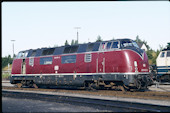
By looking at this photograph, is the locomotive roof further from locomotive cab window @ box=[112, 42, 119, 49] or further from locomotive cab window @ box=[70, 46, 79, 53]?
locomotive cab window @ box=[112, 42, 119, 49]

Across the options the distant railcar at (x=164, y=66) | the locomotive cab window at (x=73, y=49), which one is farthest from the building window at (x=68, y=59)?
→ the distant railcar at (x=164, y=66)

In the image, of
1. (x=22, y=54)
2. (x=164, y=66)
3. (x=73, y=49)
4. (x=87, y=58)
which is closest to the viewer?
(x=87, y=58)

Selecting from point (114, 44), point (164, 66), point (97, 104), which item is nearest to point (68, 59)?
point (114, 44)

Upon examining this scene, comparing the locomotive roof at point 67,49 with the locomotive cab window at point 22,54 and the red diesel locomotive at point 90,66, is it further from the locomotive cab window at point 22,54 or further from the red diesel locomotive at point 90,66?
the locomotive cab window at point 22,54

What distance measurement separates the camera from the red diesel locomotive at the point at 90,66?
50.9ft

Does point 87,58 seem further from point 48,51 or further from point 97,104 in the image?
point 97,104

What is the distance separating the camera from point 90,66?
57.1 ft

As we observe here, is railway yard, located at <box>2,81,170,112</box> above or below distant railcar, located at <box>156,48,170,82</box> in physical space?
below

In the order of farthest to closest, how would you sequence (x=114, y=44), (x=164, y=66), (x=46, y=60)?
(x=164, y=66)
(x=46, y=60)
(x=114, y=44)

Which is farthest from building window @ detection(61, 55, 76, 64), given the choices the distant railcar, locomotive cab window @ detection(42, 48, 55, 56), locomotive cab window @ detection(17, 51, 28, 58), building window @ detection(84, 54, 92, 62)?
the distant railcar

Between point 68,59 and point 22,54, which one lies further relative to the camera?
point 22,54

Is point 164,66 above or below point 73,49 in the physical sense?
below

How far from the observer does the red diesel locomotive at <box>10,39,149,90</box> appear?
1552 centimetres

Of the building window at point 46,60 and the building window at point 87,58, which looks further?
the building window at point 46,60
